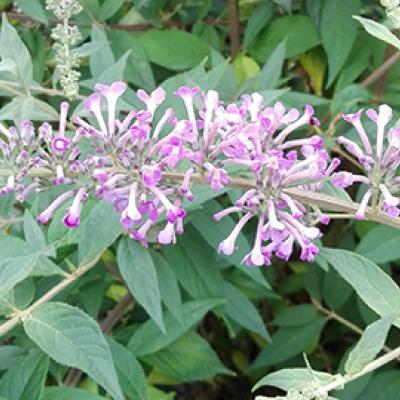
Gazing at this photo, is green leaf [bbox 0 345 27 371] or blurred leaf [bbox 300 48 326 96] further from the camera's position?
blurred leaf [bbox 300 48 326 96]

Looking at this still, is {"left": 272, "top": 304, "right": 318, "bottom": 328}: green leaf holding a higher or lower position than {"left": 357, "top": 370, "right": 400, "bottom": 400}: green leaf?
lower

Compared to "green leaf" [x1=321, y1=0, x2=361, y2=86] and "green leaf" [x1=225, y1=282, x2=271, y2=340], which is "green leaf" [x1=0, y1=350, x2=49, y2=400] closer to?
"green leaf" [x1=225, y1=282, x2=271, y2=340]

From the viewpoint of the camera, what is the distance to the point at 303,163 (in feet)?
4.47

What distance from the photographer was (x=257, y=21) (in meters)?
2.54

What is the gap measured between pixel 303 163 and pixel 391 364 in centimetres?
148

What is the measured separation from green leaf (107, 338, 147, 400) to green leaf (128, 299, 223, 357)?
4.9 inches

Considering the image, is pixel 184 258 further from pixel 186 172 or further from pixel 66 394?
pixel 186 172

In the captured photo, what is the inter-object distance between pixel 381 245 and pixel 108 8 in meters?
1.10

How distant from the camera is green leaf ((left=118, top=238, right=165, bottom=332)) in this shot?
64.0 inches

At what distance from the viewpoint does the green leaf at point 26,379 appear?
172 centimetres

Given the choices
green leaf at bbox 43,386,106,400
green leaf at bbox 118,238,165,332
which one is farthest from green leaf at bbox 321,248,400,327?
green leaf at bbox 43,386,106,400

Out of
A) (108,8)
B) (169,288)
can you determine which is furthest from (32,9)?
(169,288)

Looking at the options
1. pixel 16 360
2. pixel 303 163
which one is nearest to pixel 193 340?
pixel 16 360

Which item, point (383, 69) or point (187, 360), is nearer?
point (187, 360)
